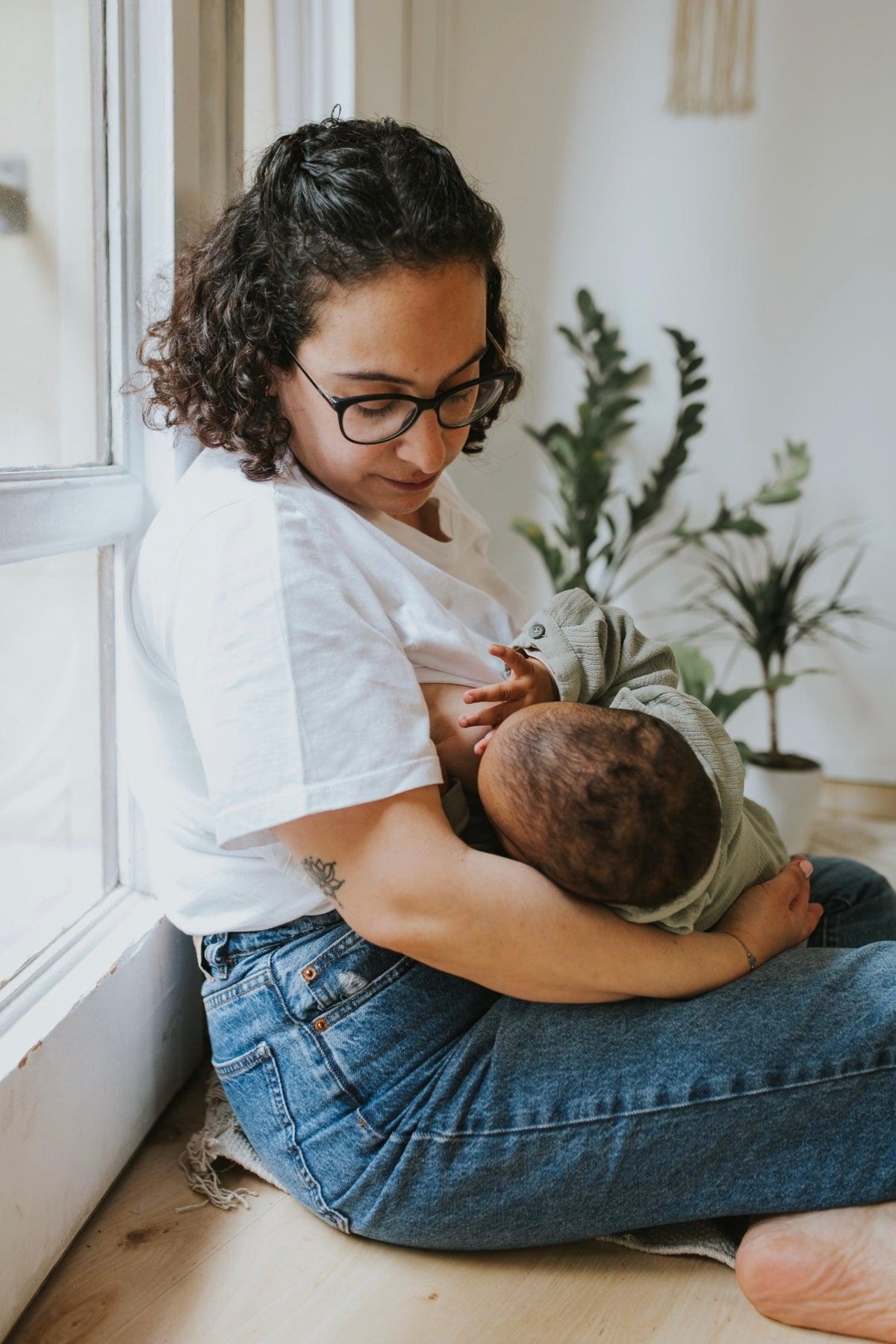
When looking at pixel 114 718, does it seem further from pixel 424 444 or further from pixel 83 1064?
pixel 424 444

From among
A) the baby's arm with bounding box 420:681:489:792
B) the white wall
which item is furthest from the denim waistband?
the white wall

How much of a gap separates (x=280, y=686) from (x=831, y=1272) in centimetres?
83

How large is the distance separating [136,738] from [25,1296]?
1.96 feet

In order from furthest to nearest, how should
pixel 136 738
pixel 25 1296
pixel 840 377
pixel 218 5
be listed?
pixel 840 377 < pixel 218 5 < pixel 136 738 < pixel 25 1296

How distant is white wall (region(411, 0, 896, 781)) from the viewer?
116 inches

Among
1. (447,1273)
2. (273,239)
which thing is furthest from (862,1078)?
(273,239)

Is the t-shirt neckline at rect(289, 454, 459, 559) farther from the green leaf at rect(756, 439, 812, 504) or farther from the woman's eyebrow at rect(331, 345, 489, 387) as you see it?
the green leaf at rect(756, 439, 812, 504)

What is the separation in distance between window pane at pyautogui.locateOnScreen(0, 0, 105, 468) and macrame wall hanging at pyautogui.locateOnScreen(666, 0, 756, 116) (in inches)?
84.1

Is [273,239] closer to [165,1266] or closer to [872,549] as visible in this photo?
[165,1266]

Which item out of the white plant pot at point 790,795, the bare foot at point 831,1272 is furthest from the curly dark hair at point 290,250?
the white plant pot at point 790,795

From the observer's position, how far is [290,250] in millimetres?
1188

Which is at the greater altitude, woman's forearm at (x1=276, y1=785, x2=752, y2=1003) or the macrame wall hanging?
the macrame wall hanging

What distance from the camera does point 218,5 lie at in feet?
4.95

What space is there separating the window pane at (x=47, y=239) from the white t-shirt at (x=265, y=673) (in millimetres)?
183
